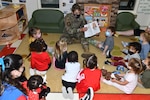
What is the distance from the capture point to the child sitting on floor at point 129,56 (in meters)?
3.00

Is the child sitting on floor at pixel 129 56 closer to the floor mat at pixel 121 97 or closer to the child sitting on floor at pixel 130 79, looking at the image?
the child sitting on floor at pixel 130 79

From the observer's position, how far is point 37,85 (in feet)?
6.15

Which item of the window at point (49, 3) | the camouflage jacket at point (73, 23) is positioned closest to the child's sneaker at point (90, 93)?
the camouflage jacket at point (73, 23)

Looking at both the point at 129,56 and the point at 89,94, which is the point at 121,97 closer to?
the point at 89,94

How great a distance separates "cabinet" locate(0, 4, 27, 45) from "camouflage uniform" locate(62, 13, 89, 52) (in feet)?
4.21

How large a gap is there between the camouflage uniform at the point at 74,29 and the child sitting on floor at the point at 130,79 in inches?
47.2

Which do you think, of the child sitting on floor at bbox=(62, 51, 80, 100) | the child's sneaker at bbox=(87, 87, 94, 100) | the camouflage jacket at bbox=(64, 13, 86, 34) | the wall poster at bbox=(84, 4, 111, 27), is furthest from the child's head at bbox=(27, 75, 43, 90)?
the wall poster at bbox=(84, 4, 111, 27)

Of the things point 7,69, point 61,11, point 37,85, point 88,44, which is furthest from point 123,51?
point 7,69

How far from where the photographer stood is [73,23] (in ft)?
12.5

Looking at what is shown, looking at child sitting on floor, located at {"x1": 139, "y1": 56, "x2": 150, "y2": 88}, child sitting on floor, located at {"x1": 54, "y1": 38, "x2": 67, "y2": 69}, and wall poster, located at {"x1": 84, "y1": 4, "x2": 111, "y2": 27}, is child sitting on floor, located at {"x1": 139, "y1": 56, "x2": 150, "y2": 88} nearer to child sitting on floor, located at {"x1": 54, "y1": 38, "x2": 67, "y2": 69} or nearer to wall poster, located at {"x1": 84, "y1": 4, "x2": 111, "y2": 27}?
child sitting on floor, located at {"x1": 54, "y1": 38, "x2": 67, "y2": 69}

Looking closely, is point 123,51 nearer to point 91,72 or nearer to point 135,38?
point 135,38

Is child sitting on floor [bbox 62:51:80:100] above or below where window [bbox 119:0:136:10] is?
below

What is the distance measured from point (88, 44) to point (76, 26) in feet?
1.69

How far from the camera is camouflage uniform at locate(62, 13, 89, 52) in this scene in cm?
377
